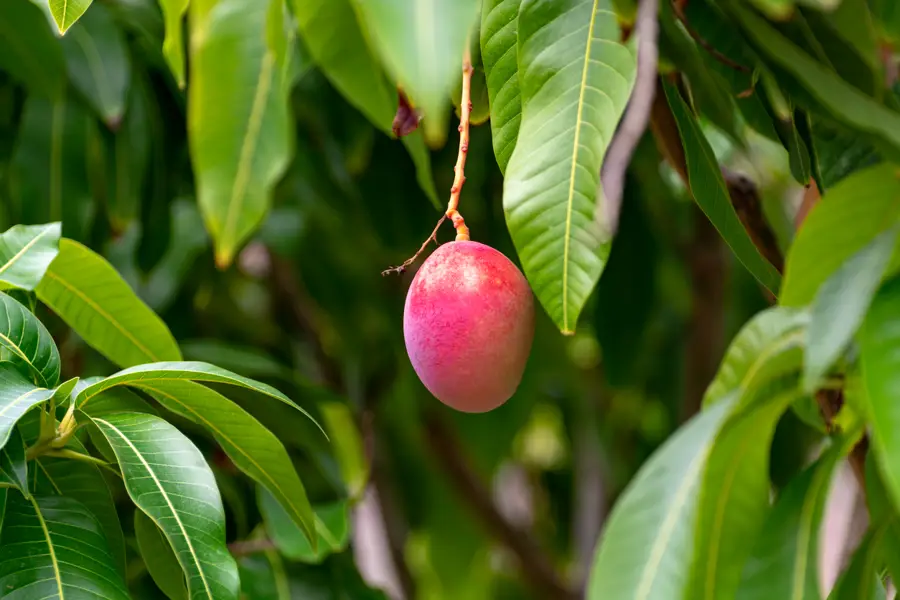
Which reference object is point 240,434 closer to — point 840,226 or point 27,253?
point 27,253

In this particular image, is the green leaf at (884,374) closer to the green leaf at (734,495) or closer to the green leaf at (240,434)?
the green leaf at (734,495)

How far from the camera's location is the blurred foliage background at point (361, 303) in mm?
1074

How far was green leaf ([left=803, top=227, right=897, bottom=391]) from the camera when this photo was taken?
14.2 inches

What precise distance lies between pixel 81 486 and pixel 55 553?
77 mm

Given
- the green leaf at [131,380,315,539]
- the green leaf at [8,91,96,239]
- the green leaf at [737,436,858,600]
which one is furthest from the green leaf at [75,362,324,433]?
the green leaf at [8,91,96,239]

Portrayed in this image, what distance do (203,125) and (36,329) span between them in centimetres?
16

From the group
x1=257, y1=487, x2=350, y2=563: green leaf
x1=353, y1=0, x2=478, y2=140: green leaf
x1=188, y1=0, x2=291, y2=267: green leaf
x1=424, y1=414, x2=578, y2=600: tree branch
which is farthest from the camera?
x1=424, y1=414, x2=578, y2=600: tree branch

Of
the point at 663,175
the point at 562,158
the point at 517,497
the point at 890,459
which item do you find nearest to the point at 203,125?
the point at 562,158

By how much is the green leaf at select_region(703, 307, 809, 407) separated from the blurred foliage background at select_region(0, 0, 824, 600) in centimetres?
40

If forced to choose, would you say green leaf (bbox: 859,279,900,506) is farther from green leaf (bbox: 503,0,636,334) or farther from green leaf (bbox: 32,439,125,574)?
green leaf (bbox: 32,439,125,574)

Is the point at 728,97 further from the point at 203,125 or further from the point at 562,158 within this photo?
the point at 203,125

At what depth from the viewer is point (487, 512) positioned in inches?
62.5

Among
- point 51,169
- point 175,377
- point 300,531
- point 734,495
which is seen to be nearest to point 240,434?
point 175,377

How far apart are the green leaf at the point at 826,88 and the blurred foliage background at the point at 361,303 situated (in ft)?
1.28
